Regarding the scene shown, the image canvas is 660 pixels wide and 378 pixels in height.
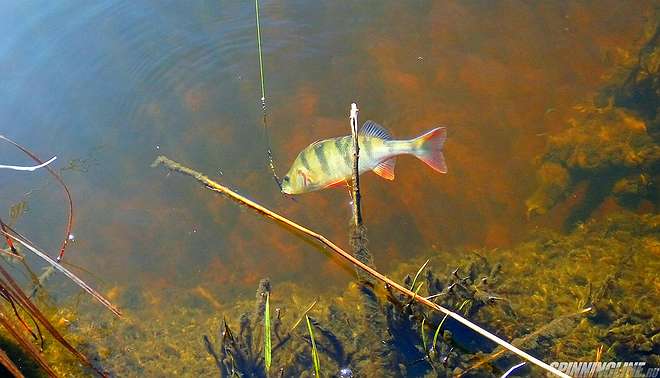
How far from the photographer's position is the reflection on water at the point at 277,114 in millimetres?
4988

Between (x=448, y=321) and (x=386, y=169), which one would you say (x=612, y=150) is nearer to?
(x=386, y=169)

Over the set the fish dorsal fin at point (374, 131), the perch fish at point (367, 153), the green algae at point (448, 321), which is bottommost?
the green algae at point (448, 321)

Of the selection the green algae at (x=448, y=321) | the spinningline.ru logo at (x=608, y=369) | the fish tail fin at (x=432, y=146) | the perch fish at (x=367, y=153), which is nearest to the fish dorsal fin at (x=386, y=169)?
the perch fish at (x=367, y=153)

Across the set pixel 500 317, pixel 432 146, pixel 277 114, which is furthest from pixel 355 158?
pixel 277 114

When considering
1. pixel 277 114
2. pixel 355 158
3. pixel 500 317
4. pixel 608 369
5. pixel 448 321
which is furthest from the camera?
pixel 277 114

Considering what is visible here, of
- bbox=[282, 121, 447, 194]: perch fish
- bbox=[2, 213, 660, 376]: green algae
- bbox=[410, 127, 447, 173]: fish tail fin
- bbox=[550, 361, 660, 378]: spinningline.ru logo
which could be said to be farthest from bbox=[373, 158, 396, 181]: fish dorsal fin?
bbox=[550, 361, 660, 378]: spinningline.ru logo

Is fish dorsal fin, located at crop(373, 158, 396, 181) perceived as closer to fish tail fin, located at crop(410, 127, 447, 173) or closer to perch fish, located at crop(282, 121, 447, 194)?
perch fish, located at crop(282, 121, 447, 194)

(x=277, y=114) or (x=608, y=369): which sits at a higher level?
(x=277, y=114)

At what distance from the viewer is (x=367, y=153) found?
12.4 ft

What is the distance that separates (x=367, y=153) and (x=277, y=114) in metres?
2.21

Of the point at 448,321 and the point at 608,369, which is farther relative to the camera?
the point at 448,321

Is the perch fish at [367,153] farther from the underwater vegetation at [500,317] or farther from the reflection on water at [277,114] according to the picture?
the reflection on water at [277,114]

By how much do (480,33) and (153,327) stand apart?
505 centimetres

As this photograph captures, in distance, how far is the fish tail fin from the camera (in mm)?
3658
